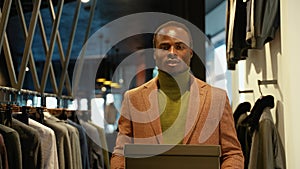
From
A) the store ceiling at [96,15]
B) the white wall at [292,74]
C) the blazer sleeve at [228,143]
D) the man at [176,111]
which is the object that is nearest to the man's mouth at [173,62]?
the man at [176,111]

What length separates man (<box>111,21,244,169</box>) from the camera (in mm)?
1757

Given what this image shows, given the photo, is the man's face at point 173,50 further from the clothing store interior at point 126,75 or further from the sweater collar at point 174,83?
the clothing store interior at point 126,75

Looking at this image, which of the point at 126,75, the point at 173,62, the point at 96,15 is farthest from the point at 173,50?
the point at 96,15

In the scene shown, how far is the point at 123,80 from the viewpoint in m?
5.82

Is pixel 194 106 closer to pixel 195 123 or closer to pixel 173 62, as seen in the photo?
pixel 195 123

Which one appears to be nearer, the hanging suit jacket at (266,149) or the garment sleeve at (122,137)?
the garment sleeve at (122,137)

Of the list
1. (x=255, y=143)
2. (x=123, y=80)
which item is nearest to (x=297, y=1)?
(x=255, y=143)

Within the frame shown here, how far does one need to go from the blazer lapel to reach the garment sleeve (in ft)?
0.73

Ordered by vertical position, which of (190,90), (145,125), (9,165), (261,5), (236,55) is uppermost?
(261,5)

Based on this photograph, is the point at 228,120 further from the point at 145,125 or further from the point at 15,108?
the point at 15,108

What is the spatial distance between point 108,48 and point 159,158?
5111mm

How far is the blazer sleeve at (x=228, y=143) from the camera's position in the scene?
67.9 inches

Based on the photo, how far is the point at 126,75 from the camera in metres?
5.71

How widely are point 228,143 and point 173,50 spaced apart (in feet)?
1.32
